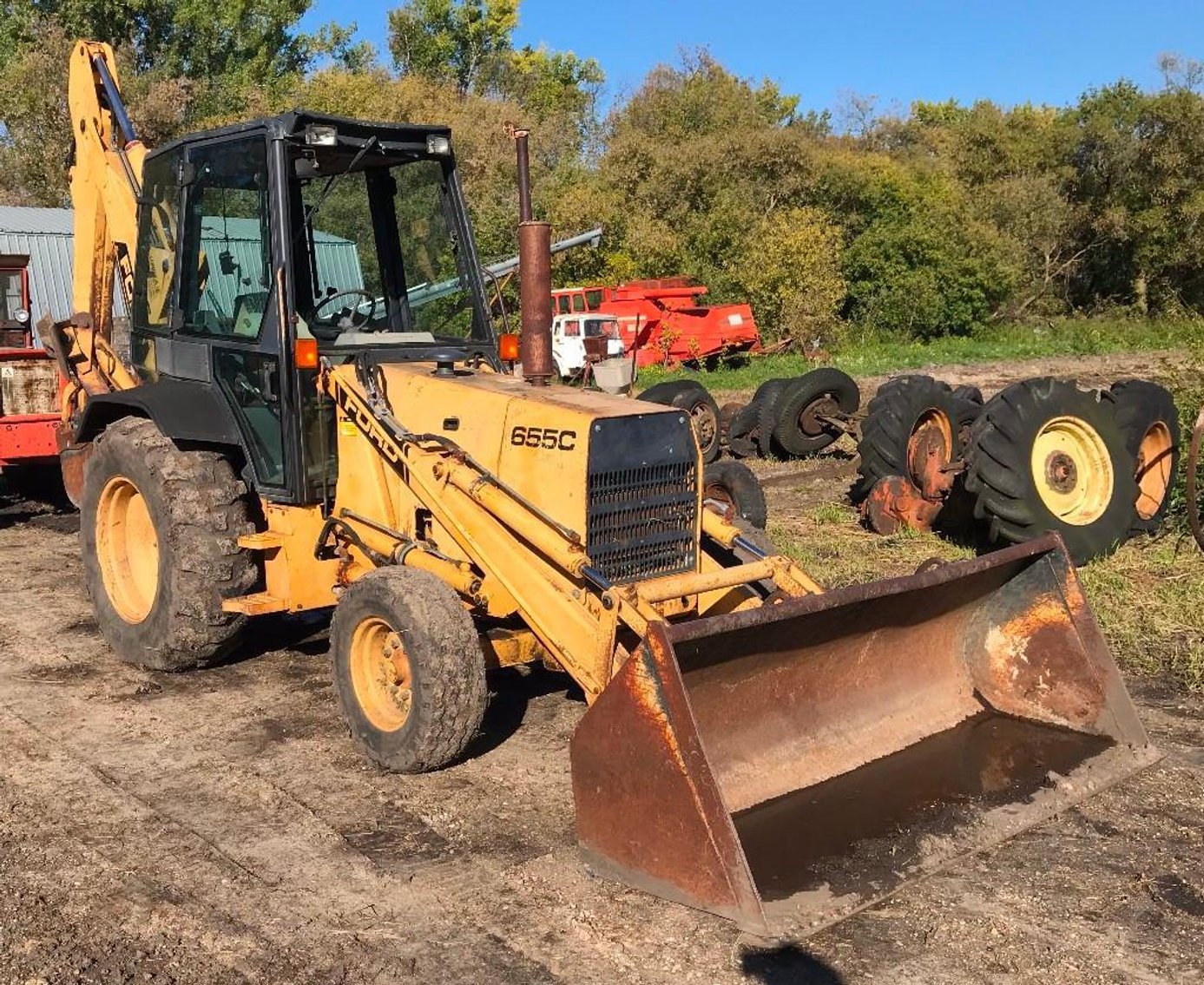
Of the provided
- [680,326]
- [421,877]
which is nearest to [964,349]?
[680,326]

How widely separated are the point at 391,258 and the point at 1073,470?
179 inches

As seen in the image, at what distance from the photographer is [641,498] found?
491 centimetres

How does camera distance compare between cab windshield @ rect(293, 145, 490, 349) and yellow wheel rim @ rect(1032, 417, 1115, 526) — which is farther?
yellow wheel rim @ rect(1032, 417, 1115, 526)

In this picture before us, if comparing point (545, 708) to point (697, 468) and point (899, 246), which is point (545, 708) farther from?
point (899, 246)

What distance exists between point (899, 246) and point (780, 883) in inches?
1157

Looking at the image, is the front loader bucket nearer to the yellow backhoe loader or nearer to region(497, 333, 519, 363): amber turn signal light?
the yellow backhoe loader

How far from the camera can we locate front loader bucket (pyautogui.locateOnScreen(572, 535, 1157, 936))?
12.0ft

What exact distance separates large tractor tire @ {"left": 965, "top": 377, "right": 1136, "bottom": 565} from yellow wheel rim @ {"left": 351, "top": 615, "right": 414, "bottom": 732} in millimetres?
4187

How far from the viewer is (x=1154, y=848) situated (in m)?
4.14

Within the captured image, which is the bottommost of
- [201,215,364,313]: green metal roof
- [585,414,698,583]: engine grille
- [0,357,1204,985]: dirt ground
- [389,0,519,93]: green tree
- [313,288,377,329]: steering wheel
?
[0,357,1204,985]: dirt ground

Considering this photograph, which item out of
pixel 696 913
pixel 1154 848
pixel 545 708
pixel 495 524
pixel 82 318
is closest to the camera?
pixel 696 913

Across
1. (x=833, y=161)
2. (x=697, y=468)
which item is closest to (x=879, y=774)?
(x=697, y=468)

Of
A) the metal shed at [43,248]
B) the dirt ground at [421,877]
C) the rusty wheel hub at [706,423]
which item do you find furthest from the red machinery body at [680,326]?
the dirt ground at [421,877]

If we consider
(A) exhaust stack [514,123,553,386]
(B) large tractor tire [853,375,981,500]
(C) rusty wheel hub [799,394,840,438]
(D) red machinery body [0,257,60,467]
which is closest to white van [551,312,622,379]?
(C) rusty wheel hub [799,394,840,438]
